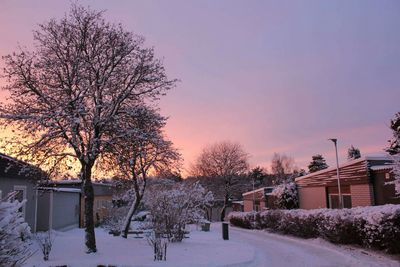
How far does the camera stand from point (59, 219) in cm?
2597

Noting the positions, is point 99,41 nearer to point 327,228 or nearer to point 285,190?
point 327,228

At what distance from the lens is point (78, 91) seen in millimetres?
15000

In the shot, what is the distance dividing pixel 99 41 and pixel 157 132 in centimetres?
391

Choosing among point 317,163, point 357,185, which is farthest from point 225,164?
point 357,185

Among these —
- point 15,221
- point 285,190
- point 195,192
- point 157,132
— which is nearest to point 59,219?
point 195,192

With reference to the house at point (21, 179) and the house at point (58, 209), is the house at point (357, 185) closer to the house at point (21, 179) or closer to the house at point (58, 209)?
the house at point (21, 179)

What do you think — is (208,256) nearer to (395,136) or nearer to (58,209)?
(395,136)

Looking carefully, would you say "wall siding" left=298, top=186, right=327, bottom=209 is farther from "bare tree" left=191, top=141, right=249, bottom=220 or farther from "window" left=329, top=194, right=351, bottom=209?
"bare tree" left=191, top=141, right=249, bottom=220

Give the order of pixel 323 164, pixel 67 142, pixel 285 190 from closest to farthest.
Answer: pixel 67 142
pixel 285 190
pixel 323 164

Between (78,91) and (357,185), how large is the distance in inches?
672

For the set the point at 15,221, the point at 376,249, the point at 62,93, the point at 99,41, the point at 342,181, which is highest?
the point at 99,41

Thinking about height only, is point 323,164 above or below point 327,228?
above

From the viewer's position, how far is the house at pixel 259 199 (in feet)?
141

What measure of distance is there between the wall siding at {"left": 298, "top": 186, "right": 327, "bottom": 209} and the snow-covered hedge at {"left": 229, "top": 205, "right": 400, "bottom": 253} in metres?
4.71
